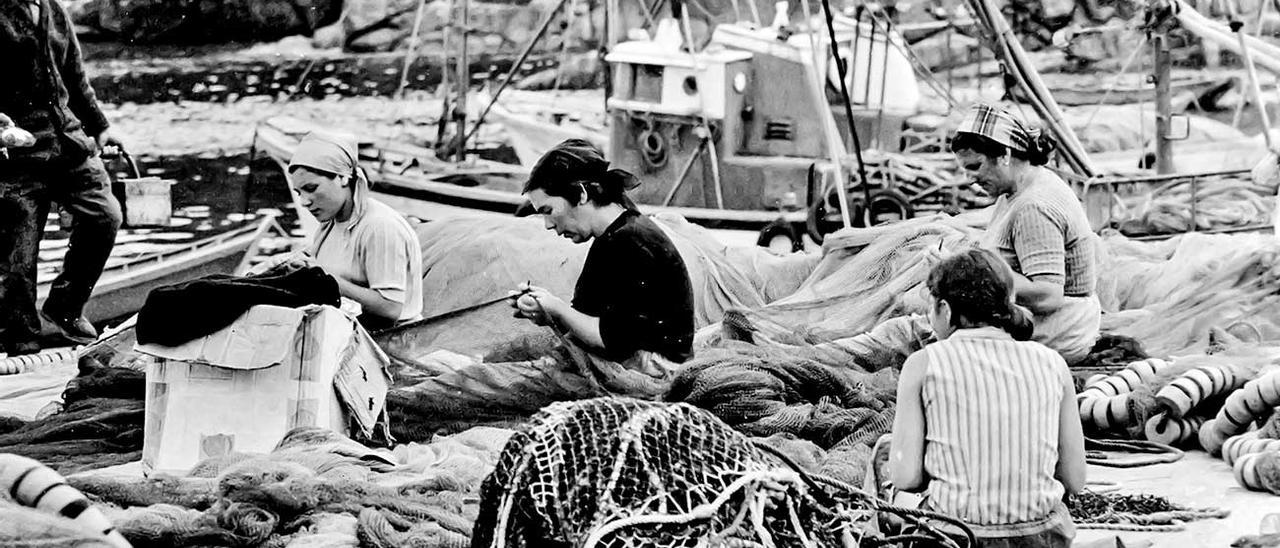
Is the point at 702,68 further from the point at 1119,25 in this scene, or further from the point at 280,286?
the point at 280,286

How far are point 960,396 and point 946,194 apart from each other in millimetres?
9636

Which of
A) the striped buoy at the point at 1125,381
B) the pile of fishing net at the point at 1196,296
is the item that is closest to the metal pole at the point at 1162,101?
the pile of fishing net at the point at 1196,296

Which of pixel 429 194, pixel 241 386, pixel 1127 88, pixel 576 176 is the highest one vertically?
pixel 576 176

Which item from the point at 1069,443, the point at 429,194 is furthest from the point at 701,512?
the point at 429,194

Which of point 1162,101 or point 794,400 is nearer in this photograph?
point 794,400

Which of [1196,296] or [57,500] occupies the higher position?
[57,500]

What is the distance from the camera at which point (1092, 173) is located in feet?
32.7

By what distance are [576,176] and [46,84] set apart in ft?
11.2

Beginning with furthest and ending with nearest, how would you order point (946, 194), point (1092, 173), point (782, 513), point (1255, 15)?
point (1255, 15)
point (946, 194)
point (1092, 173)
point (782, 513)

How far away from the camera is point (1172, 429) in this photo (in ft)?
18.2

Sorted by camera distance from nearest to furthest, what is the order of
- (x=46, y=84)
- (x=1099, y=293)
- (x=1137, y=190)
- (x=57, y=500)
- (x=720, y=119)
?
(x=57, y=500) → (x=1099, y=293) → (x=46, y=84) → (x=1137, y=190) → (x=720, y=119)

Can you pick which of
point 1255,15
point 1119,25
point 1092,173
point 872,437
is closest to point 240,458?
point 872,437

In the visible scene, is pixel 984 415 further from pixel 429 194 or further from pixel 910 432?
pixel 429 194

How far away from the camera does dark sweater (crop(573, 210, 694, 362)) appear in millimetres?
5051
